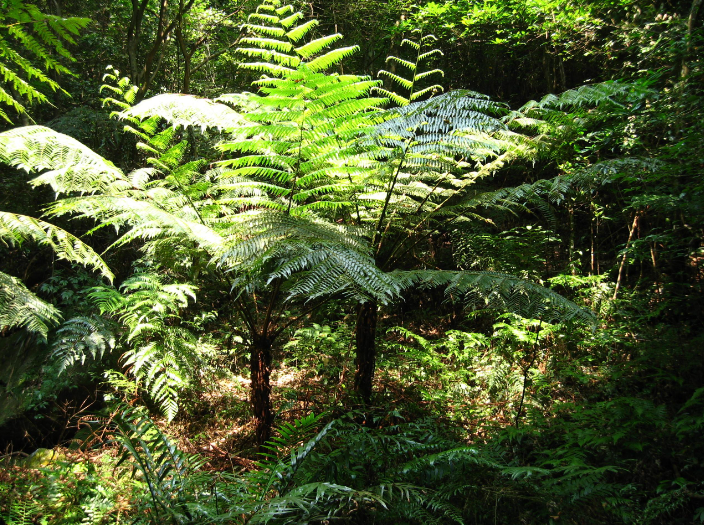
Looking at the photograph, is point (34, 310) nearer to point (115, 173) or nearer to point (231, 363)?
point (115, 173)

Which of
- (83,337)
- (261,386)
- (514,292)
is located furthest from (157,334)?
(514,292)

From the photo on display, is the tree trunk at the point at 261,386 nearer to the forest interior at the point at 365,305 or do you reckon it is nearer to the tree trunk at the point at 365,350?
the forest interior at the point at 365,305

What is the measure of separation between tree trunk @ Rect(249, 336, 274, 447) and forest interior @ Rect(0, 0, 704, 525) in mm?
13

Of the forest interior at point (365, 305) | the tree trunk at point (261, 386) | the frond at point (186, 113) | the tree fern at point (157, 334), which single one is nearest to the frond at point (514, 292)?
the forest interior at point (365, 305)

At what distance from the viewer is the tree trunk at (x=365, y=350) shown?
94.5 inches

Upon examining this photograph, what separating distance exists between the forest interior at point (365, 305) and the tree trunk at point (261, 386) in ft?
0.04

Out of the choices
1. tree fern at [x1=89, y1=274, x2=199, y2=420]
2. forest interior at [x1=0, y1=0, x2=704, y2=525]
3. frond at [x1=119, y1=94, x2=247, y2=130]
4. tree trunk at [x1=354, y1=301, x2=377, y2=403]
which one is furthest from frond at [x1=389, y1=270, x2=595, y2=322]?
tree fern at [x1=89, y1=274, x2=199, y2=420]

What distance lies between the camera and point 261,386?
89.4 inches

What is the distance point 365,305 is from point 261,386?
77 cm

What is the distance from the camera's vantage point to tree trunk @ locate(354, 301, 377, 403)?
240cm

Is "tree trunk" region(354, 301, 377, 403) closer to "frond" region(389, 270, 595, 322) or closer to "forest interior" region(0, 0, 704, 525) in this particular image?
"forest interior" region(0, 0, 704, 525)

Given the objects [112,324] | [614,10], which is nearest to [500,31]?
[614,10]

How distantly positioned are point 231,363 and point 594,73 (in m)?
5.49

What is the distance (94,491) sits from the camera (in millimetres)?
1904
